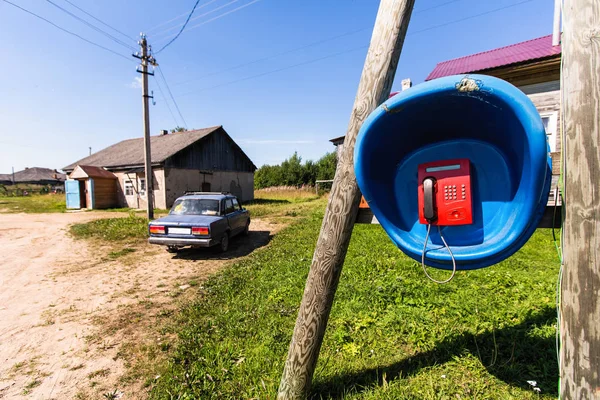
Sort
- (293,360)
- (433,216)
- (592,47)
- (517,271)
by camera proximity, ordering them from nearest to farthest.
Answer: (592,47)
(433,216)
(293,360)
(517,271)

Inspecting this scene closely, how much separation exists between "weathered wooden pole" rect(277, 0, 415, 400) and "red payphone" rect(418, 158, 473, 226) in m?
0.48

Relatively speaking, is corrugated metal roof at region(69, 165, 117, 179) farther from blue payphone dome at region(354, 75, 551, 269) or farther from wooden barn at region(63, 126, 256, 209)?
blue payphone dome at region(354, 75, 551, 269)

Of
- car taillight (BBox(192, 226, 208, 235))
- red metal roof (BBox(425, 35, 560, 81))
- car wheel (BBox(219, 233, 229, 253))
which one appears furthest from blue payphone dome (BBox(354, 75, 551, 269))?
red metal roof (BBox(425, 35, 560, 81))

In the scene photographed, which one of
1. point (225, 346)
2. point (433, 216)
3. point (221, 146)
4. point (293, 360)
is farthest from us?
point (221, 146)

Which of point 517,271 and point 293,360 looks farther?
point 517,271

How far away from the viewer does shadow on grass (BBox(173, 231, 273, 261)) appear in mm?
7446

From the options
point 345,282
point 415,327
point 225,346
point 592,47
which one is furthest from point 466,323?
point 592,47

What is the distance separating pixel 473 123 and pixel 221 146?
24.5 metres

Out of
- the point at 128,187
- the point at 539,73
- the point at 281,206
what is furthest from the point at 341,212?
the point at 128,187

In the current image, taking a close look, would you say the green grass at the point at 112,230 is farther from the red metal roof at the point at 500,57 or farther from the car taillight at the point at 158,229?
the red metal roof at the point at 500,57

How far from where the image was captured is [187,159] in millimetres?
20969

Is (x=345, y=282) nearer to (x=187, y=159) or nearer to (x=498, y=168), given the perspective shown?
(x=498, y=168)

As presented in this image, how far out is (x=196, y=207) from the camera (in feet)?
26.0

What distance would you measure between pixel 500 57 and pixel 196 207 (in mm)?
11513
